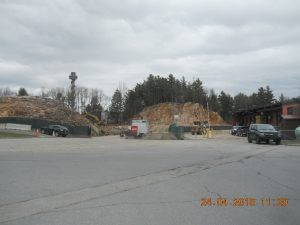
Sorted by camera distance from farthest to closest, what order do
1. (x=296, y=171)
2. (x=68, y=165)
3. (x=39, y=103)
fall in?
1. (x=39, y=103)
2. (x=68, y=165)
3. (x=296, y=171)

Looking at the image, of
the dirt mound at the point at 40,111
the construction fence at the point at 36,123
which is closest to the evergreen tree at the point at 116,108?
the dirt mound at the point at 40,111

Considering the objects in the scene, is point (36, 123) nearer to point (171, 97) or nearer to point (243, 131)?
point (243, 131)

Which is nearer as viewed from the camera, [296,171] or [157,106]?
[296,171]

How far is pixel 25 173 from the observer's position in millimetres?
11320

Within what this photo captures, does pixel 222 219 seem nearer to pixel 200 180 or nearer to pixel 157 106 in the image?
pixel 200 180

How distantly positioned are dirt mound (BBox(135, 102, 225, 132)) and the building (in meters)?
29.2

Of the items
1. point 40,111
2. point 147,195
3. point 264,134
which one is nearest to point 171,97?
point 40,111

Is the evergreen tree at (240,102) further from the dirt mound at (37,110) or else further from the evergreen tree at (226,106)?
the dirt mound at (37,110)

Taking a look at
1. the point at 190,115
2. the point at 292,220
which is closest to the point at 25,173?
the point at 292,220

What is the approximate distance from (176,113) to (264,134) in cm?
8296

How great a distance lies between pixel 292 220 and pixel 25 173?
336 inches

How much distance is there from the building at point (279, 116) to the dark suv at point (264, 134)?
271 inches

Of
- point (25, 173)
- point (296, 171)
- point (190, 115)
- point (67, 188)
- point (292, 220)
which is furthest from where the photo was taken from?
point (190, 115)
